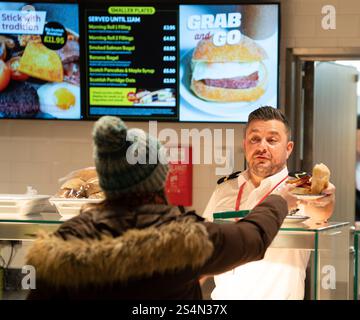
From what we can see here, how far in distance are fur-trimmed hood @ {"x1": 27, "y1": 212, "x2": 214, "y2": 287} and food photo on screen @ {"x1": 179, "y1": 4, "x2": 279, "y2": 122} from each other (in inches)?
130

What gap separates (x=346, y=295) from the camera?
2.08 m

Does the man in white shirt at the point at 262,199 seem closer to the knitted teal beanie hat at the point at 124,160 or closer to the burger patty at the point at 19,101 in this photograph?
the knitted teal beanie hat at the point at 124,160

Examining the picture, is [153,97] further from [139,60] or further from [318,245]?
[318,245]

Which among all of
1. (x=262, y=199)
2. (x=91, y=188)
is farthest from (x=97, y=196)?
(x=262, y=199)

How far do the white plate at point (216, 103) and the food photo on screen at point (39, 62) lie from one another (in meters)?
0.74

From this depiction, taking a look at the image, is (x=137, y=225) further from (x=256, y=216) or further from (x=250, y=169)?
(x=250, y=169)

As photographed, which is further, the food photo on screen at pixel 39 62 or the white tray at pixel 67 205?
the food photo on screen at pixel 39 62

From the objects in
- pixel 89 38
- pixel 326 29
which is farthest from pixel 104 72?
pixel 326 29

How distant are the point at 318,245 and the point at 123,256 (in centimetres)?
62

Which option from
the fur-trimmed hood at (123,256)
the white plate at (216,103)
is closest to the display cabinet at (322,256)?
the fur-trimmed hood at (123,256)

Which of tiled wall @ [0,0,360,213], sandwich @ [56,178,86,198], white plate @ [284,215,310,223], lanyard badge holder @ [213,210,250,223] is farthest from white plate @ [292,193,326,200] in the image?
tiled wall @ [0,0,360,213]

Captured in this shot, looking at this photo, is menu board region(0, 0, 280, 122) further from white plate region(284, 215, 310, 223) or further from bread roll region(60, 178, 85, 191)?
white plate region(284, 215, 310, 223)

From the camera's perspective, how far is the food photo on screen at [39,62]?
5125mm

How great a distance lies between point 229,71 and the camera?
4.99m
